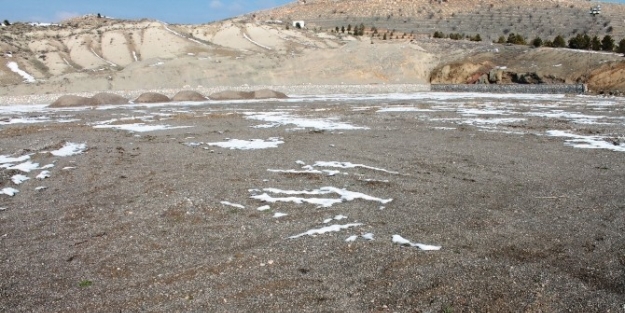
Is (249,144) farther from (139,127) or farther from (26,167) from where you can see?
(139,127)

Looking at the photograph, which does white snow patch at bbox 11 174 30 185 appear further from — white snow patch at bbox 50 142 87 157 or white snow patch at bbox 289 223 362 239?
white snow patch at bbox 289 223 362 239

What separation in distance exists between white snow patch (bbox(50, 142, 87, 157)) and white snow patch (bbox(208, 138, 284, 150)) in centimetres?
392

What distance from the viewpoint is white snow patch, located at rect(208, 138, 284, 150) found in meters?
14.8

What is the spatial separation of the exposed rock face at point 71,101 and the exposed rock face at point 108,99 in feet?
1.05

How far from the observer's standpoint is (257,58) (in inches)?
1983

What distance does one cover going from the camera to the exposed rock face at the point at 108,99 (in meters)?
35.3

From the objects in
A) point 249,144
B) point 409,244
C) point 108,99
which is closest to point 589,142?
point 249,144

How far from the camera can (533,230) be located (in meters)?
7.08

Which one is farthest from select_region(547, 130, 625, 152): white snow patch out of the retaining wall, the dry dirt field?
the retaining wall

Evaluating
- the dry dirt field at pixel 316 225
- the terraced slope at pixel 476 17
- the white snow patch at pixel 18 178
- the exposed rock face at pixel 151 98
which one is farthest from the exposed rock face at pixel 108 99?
the terraced slope at pixel 476 17

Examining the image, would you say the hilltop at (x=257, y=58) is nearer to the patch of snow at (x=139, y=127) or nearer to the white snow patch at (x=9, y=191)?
the patch of snow at (x=139, y=127)

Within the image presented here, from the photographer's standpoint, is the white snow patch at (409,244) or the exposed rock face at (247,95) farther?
the exposed rock face at (247,95)

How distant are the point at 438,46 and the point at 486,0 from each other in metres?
49.4

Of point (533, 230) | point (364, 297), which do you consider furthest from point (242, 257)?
point (533, 230)
